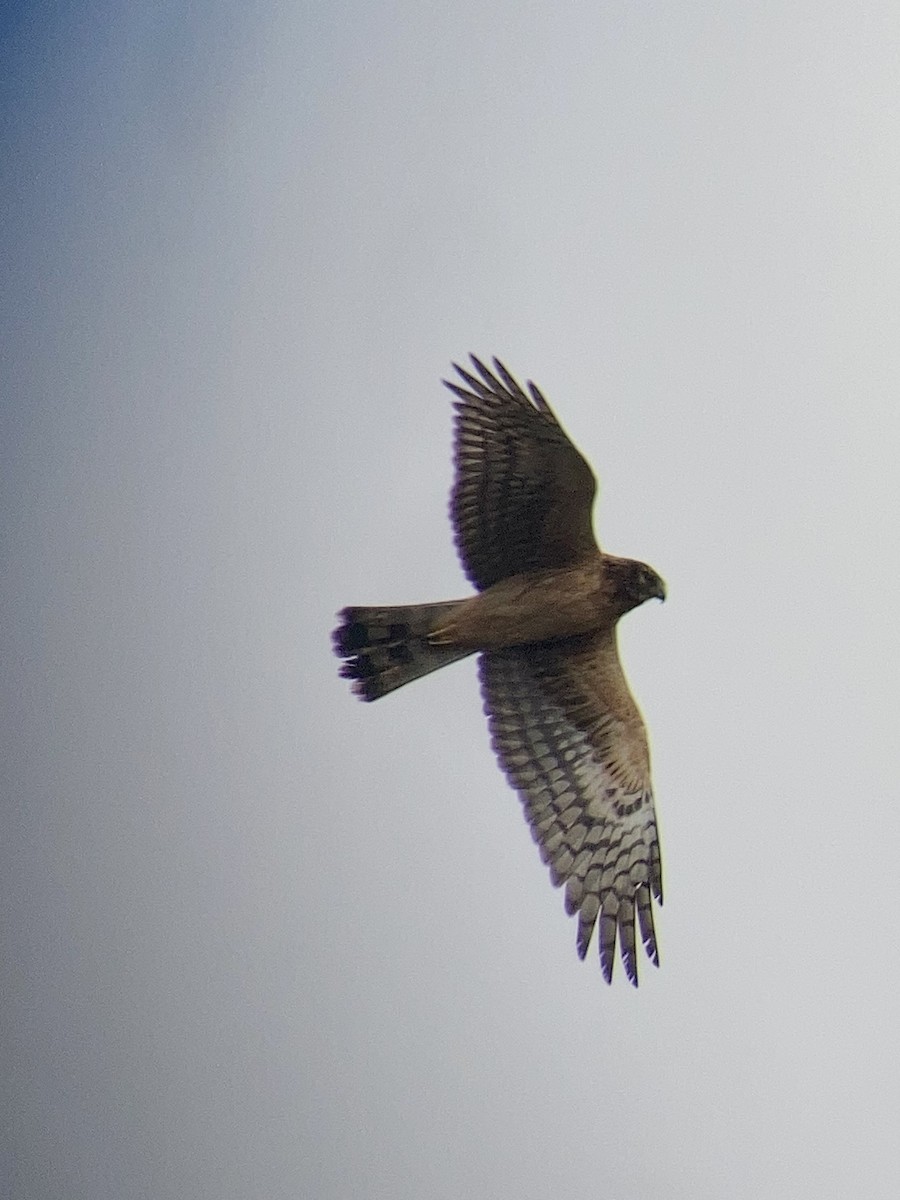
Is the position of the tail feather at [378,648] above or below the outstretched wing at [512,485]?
below

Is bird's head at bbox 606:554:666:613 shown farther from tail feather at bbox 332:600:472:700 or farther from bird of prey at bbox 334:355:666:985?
tail feather at bbox 332:600:472:700

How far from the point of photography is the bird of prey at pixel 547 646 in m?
2.36

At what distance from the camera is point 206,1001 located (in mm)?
2881

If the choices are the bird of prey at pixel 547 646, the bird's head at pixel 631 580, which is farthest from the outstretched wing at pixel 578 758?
the bird's head at pixel 631 580

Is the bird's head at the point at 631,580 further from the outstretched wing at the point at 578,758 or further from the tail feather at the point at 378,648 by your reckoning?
the tail feather at the point at 378,648

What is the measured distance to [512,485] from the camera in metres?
2.37

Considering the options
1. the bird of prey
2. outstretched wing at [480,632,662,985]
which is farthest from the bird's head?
outstretched wing at [480,632,662,985]

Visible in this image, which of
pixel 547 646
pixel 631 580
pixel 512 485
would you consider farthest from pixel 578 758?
pixel 512 485

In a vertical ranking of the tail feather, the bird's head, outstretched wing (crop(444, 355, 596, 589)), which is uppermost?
outstretched wing (crop(444, 355, 596, 589))

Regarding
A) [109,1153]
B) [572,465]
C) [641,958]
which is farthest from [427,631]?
[109,1153]

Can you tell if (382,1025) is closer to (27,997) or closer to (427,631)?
(27,997)

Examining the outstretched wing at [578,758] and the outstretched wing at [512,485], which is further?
the outstretched wing at [578,758]

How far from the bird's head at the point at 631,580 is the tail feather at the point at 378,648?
0.38 metres

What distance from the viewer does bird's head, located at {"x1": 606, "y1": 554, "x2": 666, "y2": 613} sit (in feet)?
7.91
